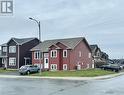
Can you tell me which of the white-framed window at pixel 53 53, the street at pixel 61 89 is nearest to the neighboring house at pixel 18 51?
the white-framed window at pixel 53 53

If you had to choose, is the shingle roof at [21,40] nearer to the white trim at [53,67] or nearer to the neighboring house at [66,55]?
the neighboring house at [66,55]

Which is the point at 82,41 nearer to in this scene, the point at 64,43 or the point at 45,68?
the point at 64,43

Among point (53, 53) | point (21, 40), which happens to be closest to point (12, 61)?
point (21, 40)

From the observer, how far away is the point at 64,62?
6681cm

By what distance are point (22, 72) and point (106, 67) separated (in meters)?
21.7

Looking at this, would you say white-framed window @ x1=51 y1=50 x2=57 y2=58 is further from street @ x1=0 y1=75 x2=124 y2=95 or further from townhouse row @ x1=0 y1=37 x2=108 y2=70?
street @ x1=0 y1=75 x2=124 y2=95

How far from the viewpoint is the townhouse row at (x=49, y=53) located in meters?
66.8

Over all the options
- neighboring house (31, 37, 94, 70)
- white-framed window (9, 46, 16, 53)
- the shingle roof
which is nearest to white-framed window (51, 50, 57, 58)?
neighboring house (31, 37, 94, 70)

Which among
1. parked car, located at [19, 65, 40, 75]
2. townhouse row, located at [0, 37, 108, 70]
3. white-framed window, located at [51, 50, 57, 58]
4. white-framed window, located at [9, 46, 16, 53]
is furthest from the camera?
white-framed window, located at [9, 46, 16, 53]

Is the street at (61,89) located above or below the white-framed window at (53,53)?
below

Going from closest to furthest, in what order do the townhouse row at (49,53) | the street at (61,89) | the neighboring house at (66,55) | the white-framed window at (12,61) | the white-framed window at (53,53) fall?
the street at (61,89)
the neighboring house at (66,55)
the townhouse row at (49,53)
the white-framed window at (53,53)
the white-framed window at (12,61)

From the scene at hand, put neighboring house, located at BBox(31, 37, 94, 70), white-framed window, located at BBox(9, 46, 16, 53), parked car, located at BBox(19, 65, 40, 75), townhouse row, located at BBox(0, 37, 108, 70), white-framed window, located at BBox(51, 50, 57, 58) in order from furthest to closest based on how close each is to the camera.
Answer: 1. white-framed window, located at BBox(9, 46, 16, 53)
2. white-framed window, located at BBox(51, 50, 57, 58)
3. townhouse row, located at BBox(0, 37, 108, 70)
4. neighboring house, located at BBox(31, 37, 94, 70)
5. parked car, located at BBox(19, 65, 40, 75)

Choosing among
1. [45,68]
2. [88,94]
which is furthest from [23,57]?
[88,94]

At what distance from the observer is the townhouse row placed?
6675 cm
